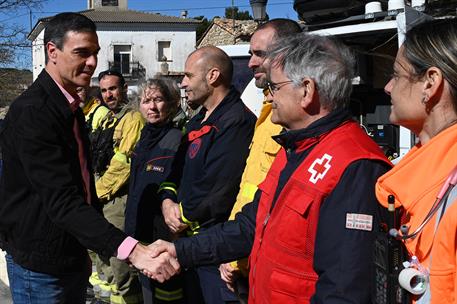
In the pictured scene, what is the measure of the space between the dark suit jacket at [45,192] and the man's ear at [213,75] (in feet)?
4.16

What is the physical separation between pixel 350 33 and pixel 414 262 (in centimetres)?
450

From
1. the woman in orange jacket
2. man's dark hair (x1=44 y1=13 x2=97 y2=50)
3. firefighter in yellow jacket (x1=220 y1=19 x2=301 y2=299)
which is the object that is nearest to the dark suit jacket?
man's dark hair (x1=44 y1=13 x2=97 y2=50)

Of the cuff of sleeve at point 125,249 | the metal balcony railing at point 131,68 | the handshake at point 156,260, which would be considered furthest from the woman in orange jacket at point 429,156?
the metal balcony railing at point 131,68

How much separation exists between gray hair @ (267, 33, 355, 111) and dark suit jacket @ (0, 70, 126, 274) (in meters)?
1.31

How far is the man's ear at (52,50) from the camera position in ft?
10.9

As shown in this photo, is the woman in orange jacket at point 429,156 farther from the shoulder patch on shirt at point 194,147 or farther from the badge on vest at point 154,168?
the badge on vest at point 154,168

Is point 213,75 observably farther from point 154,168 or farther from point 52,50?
point 52,50


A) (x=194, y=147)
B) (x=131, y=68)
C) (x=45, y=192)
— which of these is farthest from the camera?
(x=131, y=68)

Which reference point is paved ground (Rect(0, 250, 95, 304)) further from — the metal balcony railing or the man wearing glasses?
the metal balcony railing

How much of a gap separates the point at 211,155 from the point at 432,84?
211 cm

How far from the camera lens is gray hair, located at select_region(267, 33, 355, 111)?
7.80 feet

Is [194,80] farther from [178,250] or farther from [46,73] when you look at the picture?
[178,250]

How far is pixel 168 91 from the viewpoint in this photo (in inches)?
207

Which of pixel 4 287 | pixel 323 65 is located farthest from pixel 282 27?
pixel 4 287
